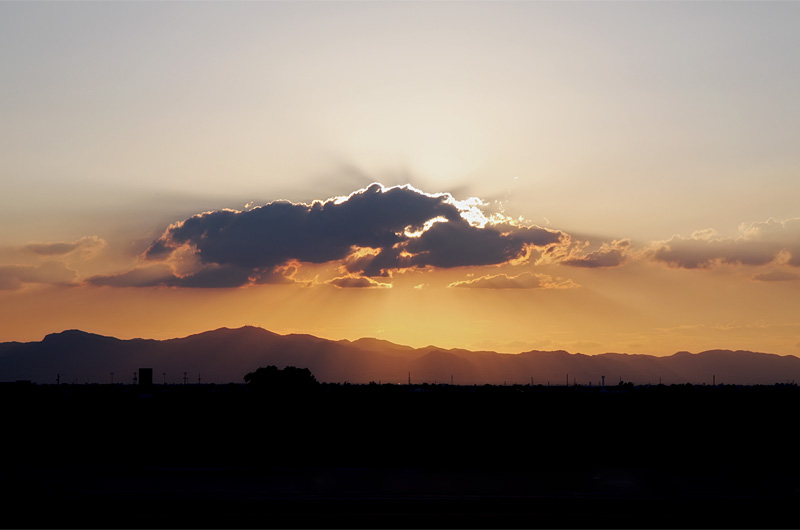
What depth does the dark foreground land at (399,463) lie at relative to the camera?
24047mm

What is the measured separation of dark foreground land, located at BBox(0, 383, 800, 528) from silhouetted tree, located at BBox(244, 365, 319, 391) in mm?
62650

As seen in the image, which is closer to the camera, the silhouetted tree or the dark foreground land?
the dark foreground land

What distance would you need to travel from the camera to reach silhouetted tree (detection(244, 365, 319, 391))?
413 ft

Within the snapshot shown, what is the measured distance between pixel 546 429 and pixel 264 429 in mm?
17649

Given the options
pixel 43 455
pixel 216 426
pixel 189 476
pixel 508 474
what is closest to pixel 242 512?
pixel 189 476

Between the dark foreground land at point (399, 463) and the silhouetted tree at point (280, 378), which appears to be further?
the silhouetted tree at point (280, 378)

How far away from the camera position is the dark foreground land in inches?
947

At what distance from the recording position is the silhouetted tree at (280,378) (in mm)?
125869

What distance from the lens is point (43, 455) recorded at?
42.5 m

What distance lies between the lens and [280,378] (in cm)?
13038

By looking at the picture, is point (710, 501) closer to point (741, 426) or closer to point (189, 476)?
point (189, 476)

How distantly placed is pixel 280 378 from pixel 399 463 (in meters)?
92.6

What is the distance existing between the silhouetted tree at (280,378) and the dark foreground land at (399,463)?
62.7 metres

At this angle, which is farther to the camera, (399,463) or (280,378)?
(280,378)
